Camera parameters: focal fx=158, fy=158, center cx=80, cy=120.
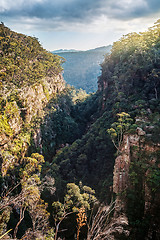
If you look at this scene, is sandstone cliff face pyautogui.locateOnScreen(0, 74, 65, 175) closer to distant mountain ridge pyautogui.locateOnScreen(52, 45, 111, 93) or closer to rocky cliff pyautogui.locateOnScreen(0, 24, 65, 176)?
rocky cliff pyautogui.locateOnScreen(0, 24, 65, 176)

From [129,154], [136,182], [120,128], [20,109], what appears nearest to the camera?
[136,182]

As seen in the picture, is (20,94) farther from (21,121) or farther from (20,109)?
(21,121)

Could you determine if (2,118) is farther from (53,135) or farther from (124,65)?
(124,65)

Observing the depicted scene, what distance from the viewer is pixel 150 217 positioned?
33.6ft

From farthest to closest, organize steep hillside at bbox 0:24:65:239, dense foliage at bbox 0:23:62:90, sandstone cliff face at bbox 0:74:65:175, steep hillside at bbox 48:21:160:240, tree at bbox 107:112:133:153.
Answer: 1. dense foliage at bbox 0:23:62:90
2. sandstone cliff face at bbox 0:74:65:175
3. steep hillside at bbox 0:24:65:239
4. tree at bbox 107:112:133:153
5. steep hillside at bbox 48:21:160:240

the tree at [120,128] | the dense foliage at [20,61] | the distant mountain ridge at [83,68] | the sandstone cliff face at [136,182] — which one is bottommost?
the sandstone cliff face at [136,182]

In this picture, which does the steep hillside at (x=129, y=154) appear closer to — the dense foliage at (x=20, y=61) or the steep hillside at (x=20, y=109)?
the steep hillside at (x=20, y=109)

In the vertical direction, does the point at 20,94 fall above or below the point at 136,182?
above

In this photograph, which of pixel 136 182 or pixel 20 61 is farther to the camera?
pixel 20 61

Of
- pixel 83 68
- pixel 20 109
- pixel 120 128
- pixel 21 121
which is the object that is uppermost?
pixel 83 68

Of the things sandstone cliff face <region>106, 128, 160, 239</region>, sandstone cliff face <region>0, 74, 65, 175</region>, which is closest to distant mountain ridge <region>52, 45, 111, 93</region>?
sandstone cliff face <region>0, 74, 65, 175</region>

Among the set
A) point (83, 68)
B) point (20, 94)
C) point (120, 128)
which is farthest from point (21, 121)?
point (83, 68)

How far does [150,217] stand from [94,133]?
14.1 meters

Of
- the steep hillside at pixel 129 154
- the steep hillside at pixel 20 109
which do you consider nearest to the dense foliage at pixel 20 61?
the steep hillside at pixel 20 109
